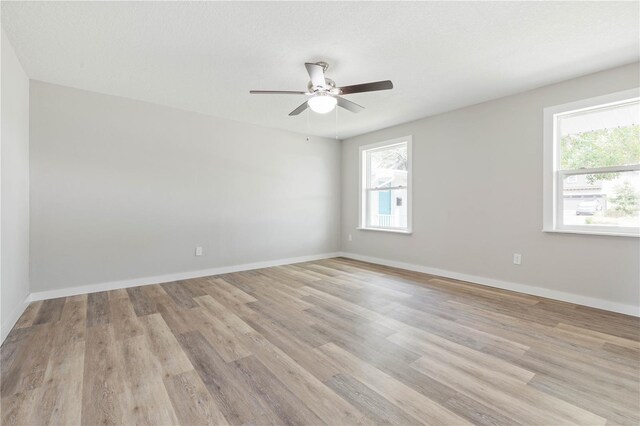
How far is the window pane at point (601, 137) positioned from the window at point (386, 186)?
2054 mm

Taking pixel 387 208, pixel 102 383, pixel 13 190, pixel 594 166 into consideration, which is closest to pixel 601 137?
pixel 594 166

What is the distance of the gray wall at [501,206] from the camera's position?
3.04 m

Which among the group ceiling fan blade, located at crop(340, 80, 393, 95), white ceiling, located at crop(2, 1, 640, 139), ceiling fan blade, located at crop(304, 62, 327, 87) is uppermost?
white ceiling, located at crop(2, 1, 640, 139)

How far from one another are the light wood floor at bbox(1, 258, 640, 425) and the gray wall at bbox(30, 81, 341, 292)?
0.69m

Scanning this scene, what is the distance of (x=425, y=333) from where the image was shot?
247cm

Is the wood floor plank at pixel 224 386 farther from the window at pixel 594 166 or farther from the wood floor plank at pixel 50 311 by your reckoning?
the window at pixel 594 166

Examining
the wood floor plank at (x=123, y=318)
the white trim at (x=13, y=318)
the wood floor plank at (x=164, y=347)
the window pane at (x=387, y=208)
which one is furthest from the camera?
the window pane at (x=387, y=208)

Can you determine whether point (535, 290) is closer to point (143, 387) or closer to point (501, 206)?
point (501, 206)

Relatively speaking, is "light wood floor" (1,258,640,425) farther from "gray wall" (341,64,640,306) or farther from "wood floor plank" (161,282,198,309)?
"gray wall" (341,64,640,306)

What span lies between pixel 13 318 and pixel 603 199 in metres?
5.97

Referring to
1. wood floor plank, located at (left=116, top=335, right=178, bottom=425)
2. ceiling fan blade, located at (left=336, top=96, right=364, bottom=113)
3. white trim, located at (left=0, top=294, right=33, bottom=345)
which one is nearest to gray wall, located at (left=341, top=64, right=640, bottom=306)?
ceiling fan blade, located at (left=336, top=96, right=364, bottom=113)

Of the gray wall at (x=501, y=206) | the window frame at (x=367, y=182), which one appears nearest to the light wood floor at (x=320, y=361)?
the gray wall at (x=501, y=206)

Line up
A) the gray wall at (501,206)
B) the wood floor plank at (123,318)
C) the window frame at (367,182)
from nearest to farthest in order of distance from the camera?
the wood floor plank at (123,318) → the gray wall at (501,206) → the window frame at (367,182)

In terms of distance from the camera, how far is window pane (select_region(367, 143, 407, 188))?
5.16 meters
